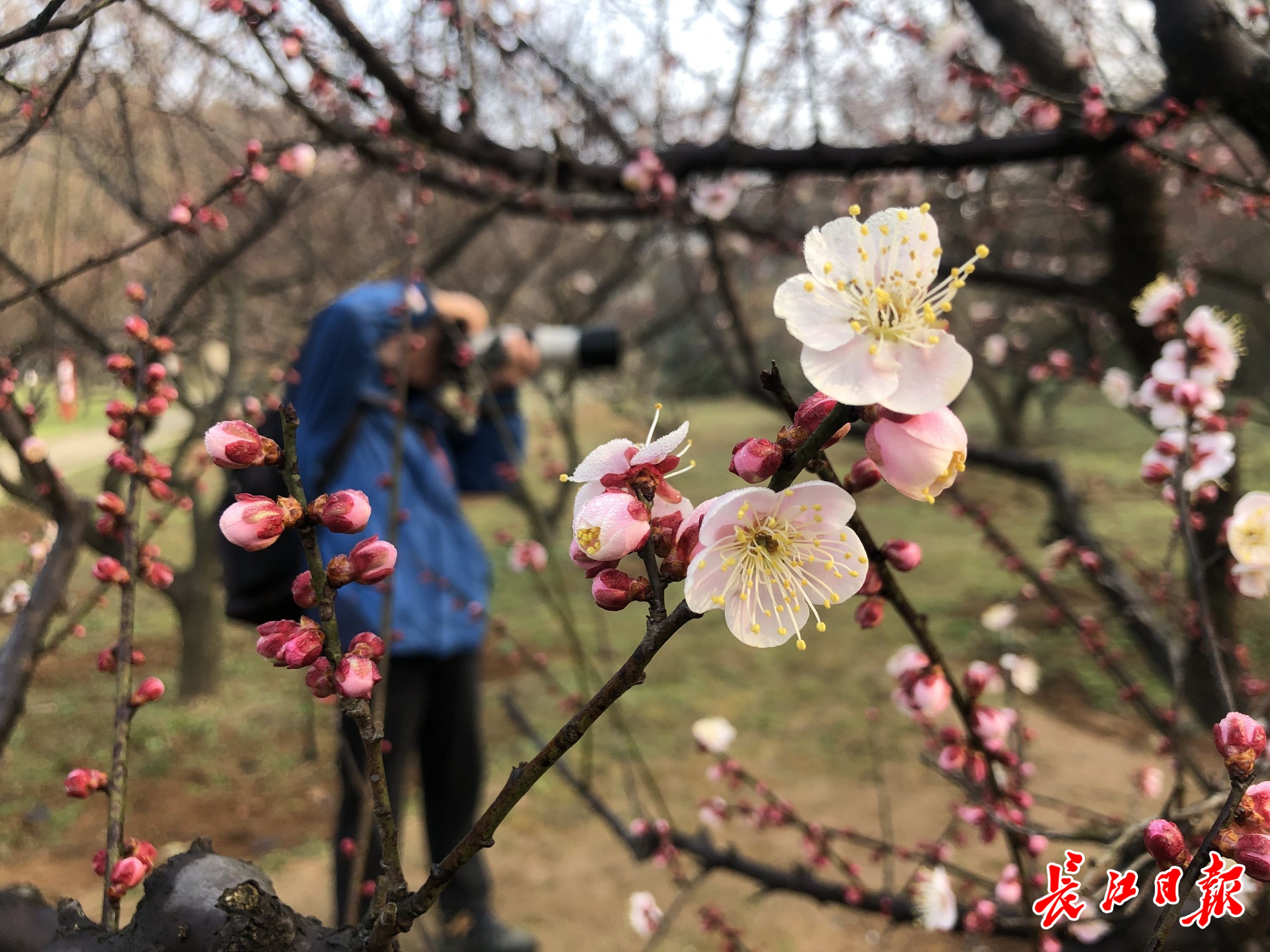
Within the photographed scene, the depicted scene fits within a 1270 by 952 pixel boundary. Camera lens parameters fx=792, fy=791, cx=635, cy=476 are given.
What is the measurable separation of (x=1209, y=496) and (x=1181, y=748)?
417 mm

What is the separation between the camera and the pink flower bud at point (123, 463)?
89 centimetres

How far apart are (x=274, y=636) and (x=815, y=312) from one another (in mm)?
447

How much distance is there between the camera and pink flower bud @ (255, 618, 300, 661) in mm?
537

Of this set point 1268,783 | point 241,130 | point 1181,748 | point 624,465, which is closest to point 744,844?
point 1181,748

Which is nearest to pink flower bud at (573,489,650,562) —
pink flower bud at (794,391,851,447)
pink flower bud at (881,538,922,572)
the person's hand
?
pink flower bud at (794,391,851,447)

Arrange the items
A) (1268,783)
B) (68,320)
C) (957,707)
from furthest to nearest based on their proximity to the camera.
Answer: (68,320) → (957,707) → (1268,783)

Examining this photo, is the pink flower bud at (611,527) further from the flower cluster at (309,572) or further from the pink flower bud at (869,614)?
the pink flower bud at (869,614)

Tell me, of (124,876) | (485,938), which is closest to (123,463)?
(124,876)

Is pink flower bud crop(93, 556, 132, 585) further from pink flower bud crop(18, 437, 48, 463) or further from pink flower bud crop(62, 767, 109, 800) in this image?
pink flower bud crop(18, 437, 48, 463)

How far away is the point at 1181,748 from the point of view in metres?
1.30

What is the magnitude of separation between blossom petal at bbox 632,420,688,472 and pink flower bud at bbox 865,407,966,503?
0.13 m

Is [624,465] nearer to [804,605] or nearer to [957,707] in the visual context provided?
[804,605]

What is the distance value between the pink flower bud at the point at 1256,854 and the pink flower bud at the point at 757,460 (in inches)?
18.3

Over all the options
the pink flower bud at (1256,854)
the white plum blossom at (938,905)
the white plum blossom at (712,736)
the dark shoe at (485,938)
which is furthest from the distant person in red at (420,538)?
the pink flower bud at (1256,854)
